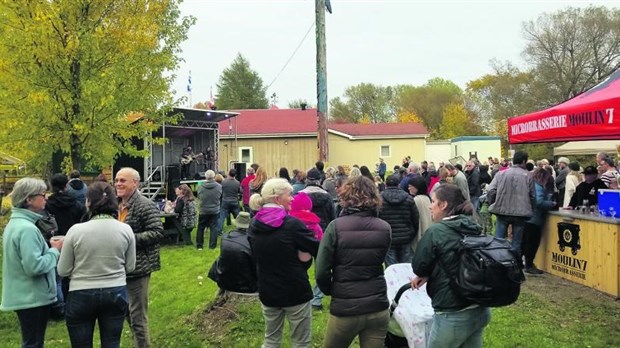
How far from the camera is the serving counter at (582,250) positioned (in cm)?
646

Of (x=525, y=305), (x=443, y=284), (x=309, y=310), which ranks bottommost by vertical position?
(x=525, y=305)

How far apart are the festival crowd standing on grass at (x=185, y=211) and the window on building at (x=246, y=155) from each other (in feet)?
60.2

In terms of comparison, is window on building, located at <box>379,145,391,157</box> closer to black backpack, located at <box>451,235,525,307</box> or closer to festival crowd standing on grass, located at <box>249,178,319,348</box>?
festival crowd standing on grass, located at <box>249,178,319,348</box>

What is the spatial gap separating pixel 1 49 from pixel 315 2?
694cm

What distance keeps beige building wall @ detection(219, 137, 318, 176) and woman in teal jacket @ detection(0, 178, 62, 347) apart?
25.2 meters

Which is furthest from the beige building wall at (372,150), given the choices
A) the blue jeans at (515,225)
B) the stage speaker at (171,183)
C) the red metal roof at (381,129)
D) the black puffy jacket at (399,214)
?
the black puffy jacket at (399,214)

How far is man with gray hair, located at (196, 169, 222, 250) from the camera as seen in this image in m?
9.92

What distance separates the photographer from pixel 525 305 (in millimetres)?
6238

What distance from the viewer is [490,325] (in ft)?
17.9

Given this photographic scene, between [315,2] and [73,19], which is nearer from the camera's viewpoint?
[73,19]

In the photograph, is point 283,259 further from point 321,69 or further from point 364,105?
point 364,105

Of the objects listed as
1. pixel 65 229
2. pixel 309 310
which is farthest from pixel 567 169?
pixel 65 229

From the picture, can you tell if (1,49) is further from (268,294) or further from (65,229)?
(268,294)

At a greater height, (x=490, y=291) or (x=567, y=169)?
(x=567, y=169)
